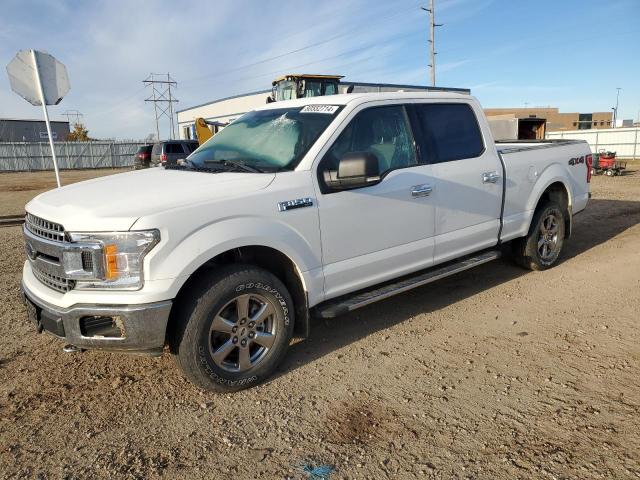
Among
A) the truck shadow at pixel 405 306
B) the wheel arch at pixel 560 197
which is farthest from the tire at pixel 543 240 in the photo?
the truck shadow at pixel 405 306

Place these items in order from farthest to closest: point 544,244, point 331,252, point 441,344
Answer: point 544,244 → point 441,344 → point 331,252

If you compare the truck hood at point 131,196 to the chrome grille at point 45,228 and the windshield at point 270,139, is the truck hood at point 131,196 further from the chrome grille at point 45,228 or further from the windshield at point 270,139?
the windshield at point 270,139

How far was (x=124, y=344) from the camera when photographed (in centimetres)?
287

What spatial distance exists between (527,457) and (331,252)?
178 centimetres

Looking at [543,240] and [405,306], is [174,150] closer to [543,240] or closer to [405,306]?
[543,240]

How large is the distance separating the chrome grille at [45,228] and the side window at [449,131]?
2.94 meters

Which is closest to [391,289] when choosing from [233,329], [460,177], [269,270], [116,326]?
[269,270]

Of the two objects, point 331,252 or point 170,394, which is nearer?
point 170,394

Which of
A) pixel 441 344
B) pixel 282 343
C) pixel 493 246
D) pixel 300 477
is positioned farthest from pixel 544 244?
pixel 300 477

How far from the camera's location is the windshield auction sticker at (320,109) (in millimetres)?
3793

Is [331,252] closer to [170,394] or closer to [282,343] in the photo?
[282,343]

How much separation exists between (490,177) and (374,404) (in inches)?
106

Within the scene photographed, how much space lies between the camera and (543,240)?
18.8ft

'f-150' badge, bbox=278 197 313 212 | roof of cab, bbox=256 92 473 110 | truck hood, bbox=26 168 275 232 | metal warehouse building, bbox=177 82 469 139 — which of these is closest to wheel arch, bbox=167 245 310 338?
'f-150' badge, bbox=278 197 313 212
